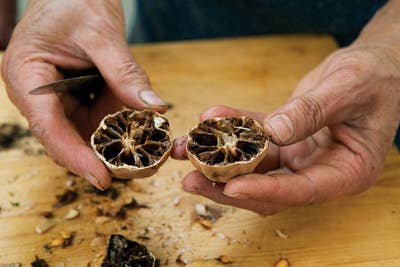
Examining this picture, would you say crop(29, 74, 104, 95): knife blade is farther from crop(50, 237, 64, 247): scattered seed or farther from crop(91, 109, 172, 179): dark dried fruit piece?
crop(50, 237, 64, 247): scattered seed

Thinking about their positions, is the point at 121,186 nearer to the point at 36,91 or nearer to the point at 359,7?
the point at 36,91

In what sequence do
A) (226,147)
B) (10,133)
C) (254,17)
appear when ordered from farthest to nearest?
1. (254,17)
2. (10,133)
3. (226,147)

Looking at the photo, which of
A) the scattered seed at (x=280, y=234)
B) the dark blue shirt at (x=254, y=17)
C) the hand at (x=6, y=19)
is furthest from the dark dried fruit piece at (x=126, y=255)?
the hand at (x=6, y=19)

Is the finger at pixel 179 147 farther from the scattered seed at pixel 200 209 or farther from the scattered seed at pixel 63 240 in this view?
the scattered seed at pixel 63 240

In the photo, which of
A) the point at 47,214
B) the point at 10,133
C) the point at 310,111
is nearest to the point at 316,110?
the point at 310,111

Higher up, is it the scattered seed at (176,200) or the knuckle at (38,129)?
the knuckle at (38,129)

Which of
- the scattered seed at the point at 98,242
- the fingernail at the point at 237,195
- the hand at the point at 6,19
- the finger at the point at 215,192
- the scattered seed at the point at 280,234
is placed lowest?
the hand at the point at 6,19

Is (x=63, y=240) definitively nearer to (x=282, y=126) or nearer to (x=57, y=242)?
(x=57, y=242)
